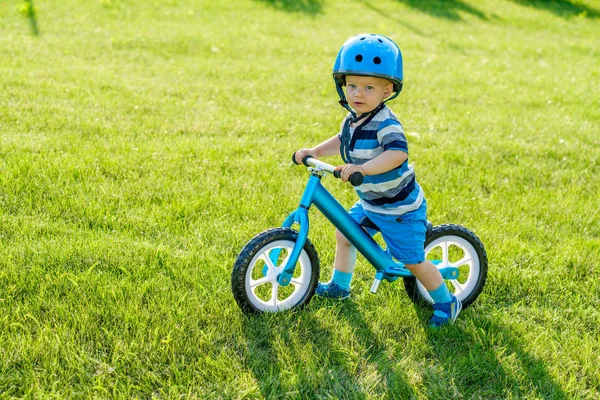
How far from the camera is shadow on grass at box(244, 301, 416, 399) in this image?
309cm

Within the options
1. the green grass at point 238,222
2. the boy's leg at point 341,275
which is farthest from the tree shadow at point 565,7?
the boy's leg at point 341,275

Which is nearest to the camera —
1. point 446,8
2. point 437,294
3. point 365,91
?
point 365,91

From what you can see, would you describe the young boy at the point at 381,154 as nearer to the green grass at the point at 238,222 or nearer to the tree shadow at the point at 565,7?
the green grass at the point at 238,222

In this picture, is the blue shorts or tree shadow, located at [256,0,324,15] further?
tree shadow, located at [256,0,324,15]

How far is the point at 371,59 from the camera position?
317 cm

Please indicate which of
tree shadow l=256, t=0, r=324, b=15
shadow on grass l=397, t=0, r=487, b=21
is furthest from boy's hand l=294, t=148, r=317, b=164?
shadow on grass l=397, t=0, r=487, b=21

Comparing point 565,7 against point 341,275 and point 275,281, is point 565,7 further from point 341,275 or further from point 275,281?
point 275,281

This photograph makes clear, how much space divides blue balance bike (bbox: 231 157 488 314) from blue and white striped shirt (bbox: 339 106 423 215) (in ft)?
0.61

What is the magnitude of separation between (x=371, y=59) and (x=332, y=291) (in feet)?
4.62

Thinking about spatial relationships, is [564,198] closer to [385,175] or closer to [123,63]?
[385,175]

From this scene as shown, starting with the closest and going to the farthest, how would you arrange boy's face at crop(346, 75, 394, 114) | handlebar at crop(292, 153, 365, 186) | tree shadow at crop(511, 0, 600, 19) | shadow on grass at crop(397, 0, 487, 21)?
handlebar at crop(292, 153, 365, 186) → boy's face at crop(346, 75, 394, 114) → shadow on grass at crop(397, 0, 487, 21) → tree shadow at crop(511, 0, 600, 19)

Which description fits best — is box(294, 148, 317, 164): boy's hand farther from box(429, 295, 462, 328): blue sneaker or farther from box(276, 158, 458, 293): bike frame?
box(429, 295, 462, 328): blue sneaker

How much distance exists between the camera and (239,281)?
336cm

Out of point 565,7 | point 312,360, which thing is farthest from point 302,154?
point 565,7
